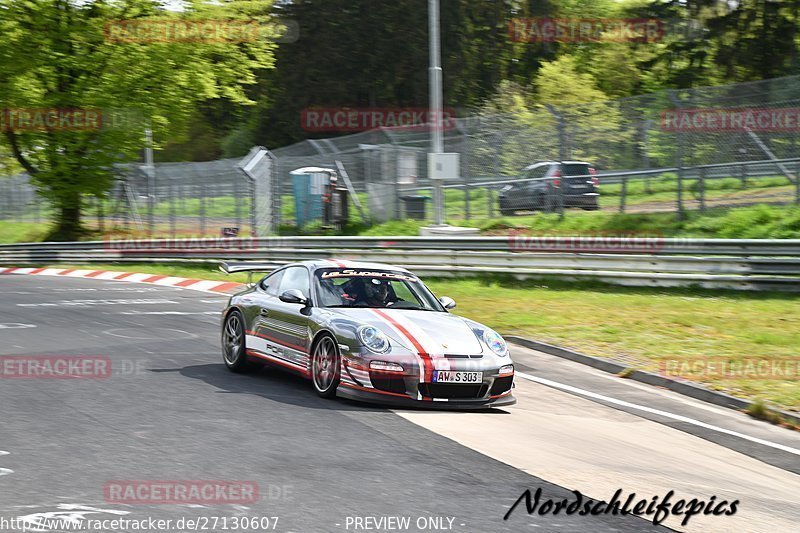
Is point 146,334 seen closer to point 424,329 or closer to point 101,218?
point 424,329

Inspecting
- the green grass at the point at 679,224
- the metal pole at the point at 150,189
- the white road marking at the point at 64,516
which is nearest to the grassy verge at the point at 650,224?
the green grass at the point at 679,224

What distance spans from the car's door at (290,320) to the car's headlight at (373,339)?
2.74 ft

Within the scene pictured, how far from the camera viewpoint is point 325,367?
9031 mm

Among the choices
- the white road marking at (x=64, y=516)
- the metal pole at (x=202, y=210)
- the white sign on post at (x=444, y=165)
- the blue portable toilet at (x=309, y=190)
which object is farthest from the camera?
the metal pole at (x=202, y=210)

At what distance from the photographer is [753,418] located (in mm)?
9414

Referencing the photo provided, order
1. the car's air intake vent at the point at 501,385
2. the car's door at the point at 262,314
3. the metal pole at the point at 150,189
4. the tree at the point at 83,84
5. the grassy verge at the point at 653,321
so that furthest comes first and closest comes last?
the metal pole at the point at 150,189 < the tree at the point at 83,84 < the grassy verge at the point at 653,321 < the car's door at the point at 262,314 < the car's air intake vent at the point at 501,385

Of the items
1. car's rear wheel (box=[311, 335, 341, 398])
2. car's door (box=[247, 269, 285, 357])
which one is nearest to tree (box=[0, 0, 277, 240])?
car's door (box=[247, 269, 285, 357])

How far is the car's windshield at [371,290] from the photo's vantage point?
973 centimetres

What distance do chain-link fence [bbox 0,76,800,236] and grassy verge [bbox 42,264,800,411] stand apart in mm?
3654

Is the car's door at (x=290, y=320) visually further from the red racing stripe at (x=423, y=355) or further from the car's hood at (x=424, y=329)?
the red racing stripe at (x=423, y=355)

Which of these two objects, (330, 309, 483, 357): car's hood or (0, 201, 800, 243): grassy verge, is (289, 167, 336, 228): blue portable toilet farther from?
(330, 309, 483, 357): car's hood

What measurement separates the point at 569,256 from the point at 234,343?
877 centimetres

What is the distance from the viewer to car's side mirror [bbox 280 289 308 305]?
9.52m

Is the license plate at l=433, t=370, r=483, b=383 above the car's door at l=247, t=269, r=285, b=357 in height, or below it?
below
